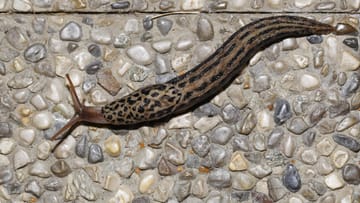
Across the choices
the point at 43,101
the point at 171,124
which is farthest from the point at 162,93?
the point at 43,101

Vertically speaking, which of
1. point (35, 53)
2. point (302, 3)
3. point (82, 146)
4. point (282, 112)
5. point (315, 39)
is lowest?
point (82, 146)

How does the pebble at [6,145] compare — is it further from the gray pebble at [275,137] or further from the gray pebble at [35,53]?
the gray pebble at [275,137]

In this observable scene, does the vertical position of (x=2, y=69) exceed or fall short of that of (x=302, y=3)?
it falls short

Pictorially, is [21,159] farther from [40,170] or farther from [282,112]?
[282,112]

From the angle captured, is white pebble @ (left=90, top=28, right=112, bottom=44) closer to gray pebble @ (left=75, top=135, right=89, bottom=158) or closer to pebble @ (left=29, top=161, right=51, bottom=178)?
gray pebble @ (left=75, top=135, right=89, bottom=158)

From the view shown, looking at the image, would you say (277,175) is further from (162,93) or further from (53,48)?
(53,48)

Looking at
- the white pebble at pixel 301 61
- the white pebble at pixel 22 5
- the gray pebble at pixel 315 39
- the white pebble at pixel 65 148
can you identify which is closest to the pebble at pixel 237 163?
the white pebble at pixel 301 61

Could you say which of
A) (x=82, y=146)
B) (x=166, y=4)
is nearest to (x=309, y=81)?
(x=166, y=4)
